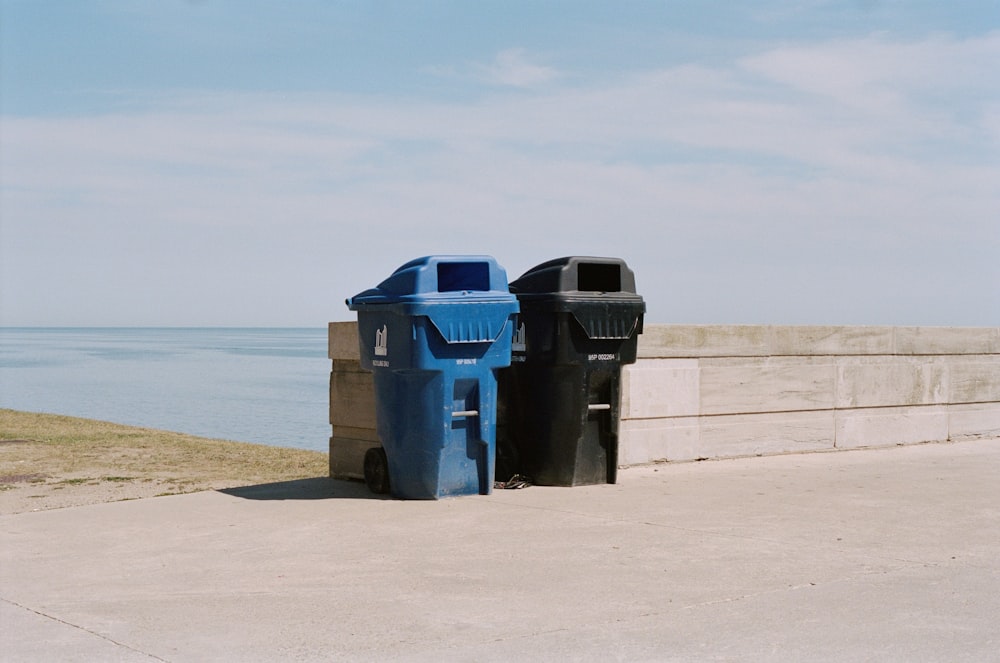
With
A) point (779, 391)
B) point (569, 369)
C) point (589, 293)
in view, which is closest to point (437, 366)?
point (569, 369)

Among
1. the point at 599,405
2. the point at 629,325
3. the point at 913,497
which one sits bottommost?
the point at 913,497

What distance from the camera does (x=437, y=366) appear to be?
25.4 ft

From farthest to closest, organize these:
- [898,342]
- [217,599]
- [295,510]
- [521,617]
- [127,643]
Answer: [898,342] < [295,510] < [217,599] < [521,617] < [127,643]

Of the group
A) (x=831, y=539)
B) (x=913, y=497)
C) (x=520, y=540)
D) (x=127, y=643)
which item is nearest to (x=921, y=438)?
(x=913, y=497)

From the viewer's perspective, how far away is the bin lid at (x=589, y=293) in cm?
848

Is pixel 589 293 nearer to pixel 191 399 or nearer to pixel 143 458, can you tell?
pixel 143 458

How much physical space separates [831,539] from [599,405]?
7.75ft

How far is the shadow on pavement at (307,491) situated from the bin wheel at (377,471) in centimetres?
6

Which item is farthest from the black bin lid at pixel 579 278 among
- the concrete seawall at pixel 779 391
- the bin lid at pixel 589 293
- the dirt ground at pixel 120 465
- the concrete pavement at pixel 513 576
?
the dirt ground at pixel 120 465

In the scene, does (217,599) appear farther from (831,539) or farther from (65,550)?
(831,539)

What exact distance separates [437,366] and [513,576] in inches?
89.7

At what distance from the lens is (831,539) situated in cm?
676

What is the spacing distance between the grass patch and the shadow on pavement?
0.61 metres

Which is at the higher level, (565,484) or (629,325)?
(629,325)
